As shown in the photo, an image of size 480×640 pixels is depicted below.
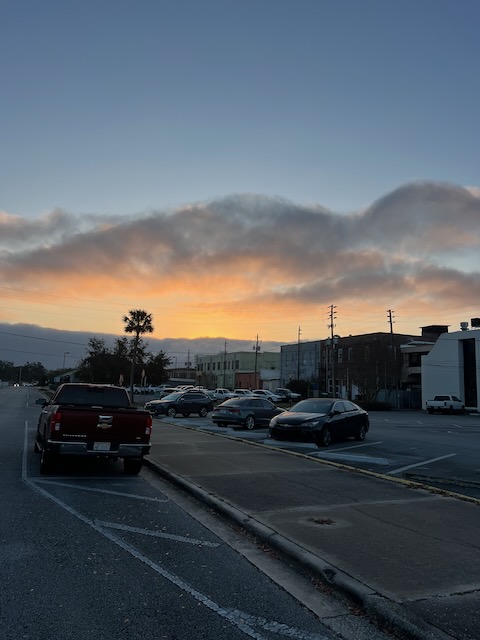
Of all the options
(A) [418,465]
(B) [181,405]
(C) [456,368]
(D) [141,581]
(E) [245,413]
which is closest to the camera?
(D) [141,581]

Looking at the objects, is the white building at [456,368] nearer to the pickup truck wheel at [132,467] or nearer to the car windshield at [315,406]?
the car windshield at [315,406]

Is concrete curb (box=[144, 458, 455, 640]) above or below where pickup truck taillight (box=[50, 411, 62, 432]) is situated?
below

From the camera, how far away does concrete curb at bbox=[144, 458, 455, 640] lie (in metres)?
3.99

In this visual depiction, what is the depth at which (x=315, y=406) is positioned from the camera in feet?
58.1

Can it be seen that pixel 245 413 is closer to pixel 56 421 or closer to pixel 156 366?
pixel 56 421

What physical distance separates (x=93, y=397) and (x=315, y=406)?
8.19 m

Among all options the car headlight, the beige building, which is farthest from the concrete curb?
the beige building

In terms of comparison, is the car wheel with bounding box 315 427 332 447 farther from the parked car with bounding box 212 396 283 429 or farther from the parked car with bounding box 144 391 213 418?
the parked car with bounding box 144 391 213 418

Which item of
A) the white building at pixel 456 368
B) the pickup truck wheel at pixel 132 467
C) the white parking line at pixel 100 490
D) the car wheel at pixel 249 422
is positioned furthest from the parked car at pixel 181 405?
the white building at pixel 456 368

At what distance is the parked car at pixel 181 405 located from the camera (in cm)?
3191

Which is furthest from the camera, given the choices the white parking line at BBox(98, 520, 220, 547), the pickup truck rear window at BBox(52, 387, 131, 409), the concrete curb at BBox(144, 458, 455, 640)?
the pickup truck rear window at BBox(52, 387, 131, 409)

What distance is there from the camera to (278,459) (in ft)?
43.1

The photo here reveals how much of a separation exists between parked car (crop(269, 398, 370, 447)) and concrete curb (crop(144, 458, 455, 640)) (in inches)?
352

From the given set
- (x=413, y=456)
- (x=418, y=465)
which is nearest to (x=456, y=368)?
(x=413, y=456)
